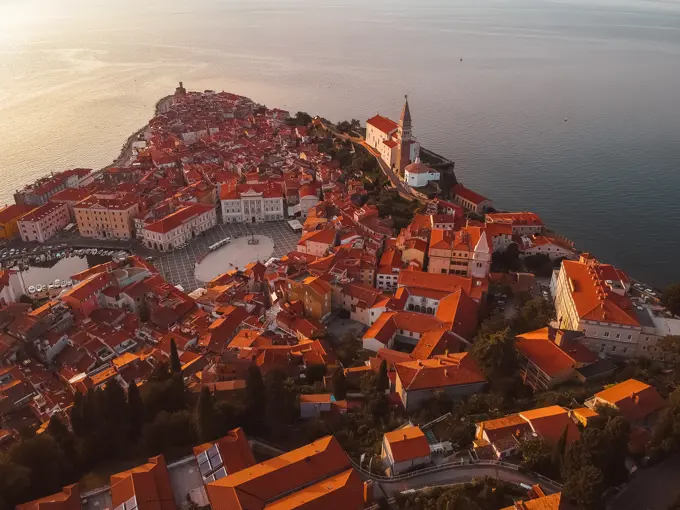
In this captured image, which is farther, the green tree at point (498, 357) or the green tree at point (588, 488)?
the green tree at point (498, 357)

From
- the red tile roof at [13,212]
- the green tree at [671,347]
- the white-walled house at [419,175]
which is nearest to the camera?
the green tree at [671,347]

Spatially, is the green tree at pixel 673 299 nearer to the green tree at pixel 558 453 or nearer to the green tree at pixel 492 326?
the green tree at pixel 492 326

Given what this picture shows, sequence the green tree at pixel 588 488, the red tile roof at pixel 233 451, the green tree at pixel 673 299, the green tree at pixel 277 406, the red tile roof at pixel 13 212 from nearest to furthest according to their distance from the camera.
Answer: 1. the green tree at pixel 588 488
2. the red tile roof at pixel 233 451
3. the green tree at pixel 277 406
4. the green tree at pixel 673 299
5. the red tile roof at pixel 13 212

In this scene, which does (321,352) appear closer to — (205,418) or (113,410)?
(205,418)

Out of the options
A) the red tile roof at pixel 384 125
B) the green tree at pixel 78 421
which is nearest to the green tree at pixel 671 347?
the green tree at pixel 78 421

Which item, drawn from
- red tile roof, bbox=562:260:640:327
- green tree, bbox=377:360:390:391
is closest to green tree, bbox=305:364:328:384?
green tree, bbox=377:360:390:391

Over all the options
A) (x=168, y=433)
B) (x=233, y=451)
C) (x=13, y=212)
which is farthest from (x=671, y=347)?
(x=13, y=212)

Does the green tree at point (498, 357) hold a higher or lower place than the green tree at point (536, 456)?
lower
